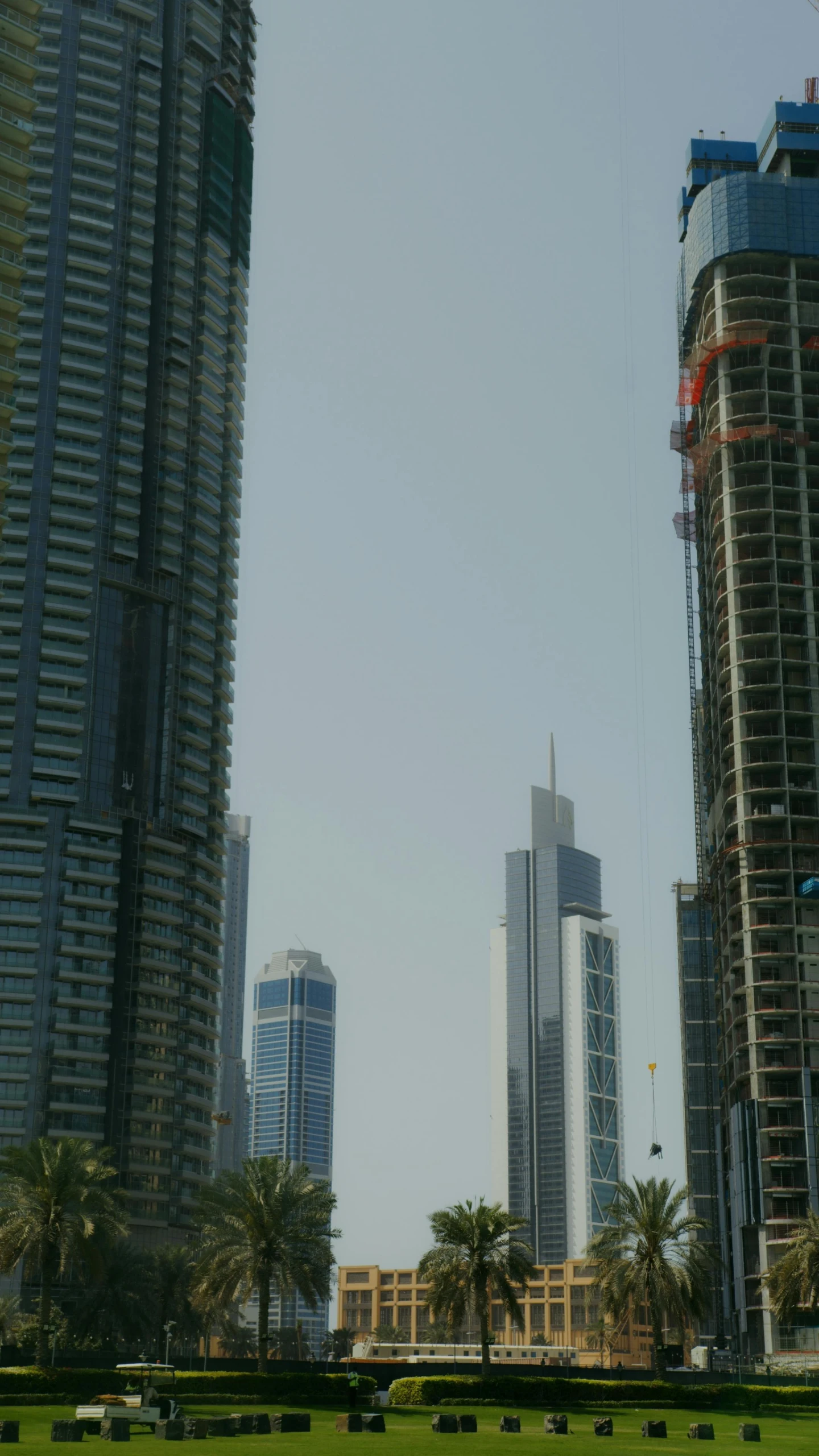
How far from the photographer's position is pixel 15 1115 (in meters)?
142

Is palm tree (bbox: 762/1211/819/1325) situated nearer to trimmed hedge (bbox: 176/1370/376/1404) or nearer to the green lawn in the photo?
the green lawn

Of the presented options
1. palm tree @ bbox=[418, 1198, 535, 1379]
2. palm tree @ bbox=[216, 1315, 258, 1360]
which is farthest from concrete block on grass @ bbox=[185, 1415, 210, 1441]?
palm tree @ bbox=[216, 1315, 258, 1360]

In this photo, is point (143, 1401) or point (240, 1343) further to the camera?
point (240, 1343)

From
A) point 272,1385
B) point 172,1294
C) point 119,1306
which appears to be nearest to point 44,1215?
point 272,1385

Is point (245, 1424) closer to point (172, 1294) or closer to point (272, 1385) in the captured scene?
point (272, 1385)

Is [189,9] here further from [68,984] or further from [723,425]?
[68,984]

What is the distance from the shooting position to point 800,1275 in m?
86.9

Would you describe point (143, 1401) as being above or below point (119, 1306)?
below

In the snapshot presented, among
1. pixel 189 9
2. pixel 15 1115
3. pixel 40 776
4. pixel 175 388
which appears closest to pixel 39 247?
pixel 175 388

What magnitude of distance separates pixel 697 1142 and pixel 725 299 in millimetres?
97575

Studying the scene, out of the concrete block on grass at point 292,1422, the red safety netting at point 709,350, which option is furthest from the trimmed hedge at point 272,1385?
the red safety netting at point 709,350

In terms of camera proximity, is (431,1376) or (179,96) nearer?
(431,1376)

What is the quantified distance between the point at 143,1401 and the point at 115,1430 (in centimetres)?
1166

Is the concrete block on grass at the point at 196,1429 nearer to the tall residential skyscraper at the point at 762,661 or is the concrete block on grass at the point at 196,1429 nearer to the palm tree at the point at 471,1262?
the palm tree at the point at 471,1262
